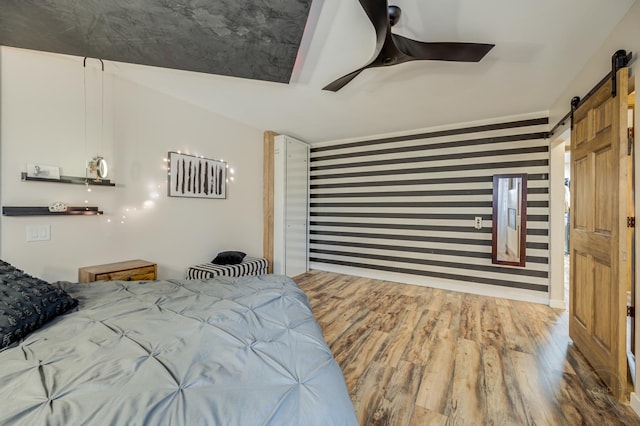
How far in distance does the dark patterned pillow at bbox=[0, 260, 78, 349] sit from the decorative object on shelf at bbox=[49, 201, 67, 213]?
897 millimetres

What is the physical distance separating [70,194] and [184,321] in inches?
83.8

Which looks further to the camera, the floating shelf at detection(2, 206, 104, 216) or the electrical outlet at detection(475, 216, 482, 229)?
the electrical outlet at detection(475, 216, 482, 229)

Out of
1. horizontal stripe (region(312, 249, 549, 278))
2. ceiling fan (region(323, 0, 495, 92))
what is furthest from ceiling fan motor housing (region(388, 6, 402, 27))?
horizontal stripe (region(312, 249, 549, 278))

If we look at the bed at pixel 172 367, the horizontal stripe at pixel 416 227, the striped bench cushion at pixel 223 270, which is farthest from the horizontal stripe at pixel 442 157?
the bed at pixel 172 367

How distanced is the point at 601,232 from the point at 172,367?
282 cm

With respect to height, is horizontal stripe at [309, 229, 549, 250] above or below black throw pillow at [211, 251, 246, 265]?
above

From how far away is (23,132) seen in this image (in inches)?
83.5

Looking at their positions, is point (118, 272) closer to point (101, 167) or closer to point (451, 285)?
point (101, 167)

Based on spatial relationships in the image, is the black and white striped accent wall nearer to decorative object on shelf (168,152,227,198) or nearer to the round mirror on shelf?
decorative object on shelf (168,152,227,198)

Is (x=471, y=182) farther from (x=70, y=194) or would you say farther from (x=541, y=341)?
(x=70, y=194)

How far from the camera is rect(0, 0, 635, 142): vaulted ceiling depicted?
63.1 inches

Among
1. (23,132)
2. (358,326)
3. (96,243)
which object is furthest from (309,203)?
(23,132)

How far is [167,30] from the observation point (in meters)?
1.74

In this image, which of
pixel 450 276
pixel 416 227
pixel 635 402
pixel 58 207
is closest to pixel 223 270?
pixel 58 207
